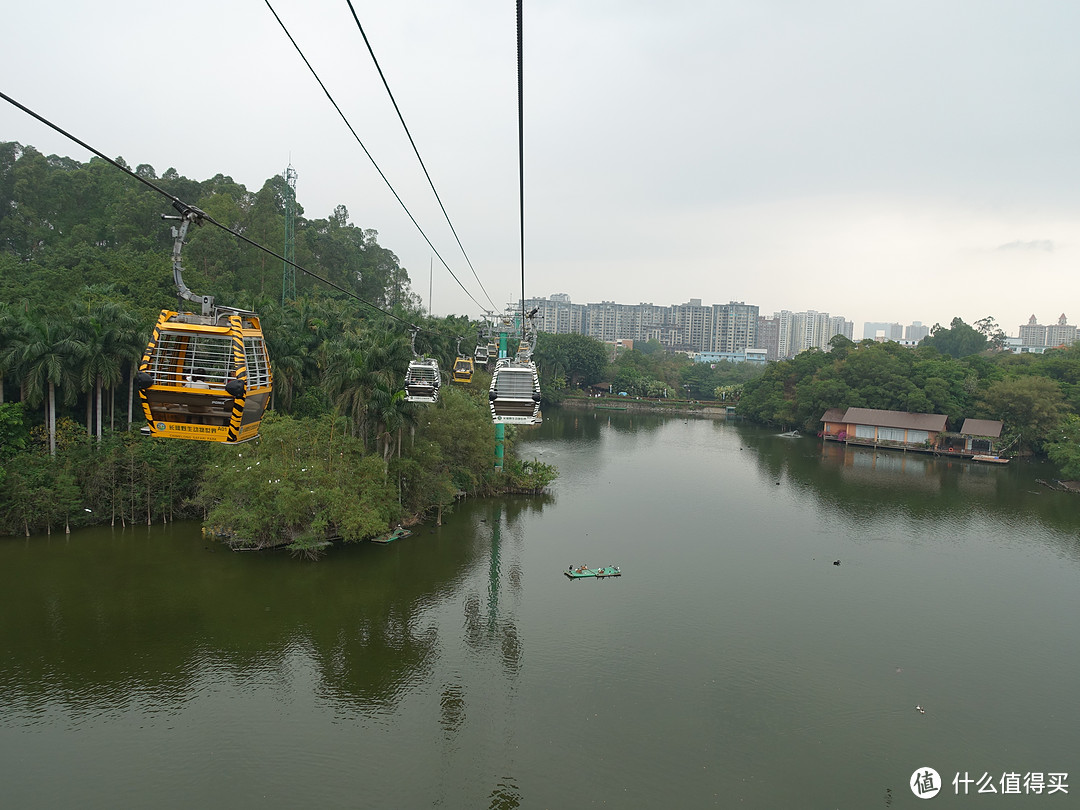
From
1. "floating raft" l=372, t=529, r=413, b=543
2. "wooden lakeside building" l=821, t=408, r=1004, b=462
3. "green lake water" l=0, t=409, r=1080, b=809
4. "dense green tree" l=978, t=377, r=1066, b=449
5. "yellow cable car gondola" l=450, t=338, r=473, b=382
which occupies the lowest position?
"green lake water" l=0, t=409, r=1080, b=809

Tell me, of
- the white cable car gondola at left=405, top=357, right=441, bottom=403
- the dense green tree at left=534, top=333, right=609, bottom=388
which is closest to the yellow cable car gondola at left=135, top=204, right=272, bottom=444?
the white cable car gondola at left=405, top=357, right=441, bottom=403

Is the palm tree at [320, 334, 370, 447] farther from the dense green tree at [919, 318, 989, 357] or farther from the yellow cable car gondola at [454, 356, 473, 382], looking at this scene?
the dense green tree at [919, 318, 989, 357]

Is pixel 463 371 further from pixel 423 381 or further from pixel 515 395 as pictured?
pixel 515 395

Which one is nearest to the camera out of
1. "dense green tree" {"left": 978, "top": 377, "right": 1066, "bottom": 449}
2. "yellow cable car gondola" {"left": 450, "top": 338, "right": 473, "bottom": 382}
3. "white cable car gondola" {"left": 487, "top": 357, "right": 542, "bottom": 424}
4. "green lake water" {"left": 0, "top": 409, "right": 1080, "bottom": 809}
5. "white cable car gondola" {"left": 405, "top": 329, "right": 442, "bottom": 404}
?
"green lake water" {"left": 0, "top": 409, "right": 1080, "bottom": 809}

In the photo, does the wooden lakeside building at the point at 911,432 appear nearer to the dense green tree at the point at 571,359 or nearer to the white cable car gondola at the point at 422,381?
the dense green tree at the point at 571,359

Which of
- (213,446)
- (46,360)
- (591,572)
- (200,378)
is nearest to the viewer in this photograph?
(200,378)

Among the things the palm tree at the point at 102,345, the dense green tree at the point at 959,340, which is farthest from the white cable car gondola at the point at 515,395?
the dense green tree at the point at 959,340

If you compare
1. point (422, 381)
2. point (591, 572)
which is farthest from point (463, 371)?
point (591, 572)
